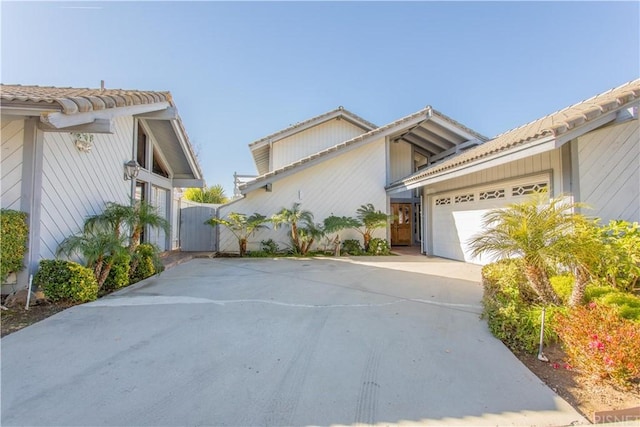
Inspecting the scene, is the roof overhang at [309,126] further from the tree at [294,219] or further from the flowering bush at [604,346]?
the flowering bush at [604,346]

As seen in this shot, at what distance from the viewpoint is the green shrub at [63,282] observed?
4.79 meters

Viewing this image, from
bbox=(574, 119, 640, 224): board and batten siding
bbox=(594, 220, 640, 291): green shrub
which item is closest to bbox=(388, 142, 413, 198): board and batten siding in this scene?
bbox=(574, 119, 640, 224): board and batten siding

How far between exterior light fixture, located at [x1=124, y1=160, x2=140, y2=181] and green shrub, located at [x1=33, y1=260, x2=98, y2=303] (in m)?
3.85

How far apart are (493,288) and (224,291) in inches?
202

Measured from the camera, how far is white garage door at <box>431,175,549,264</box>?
746 centimetres

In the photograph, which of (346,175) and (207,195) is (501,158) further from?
(207,195)

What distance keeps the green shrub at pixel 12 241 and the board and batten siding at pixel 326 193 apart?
23.1 feet

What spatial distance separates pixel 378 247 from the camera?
1196cm

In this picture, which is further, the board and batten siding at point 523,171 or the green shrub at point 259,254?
the green shrub at point 259,254

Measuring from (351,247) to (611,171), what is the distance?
8206 millimetres

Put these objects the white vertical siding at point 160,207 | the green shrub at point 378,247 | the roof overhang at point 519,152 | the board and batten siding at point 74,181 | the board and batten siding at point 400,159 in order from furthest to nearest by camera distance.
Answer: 1. the board and batten siding at point 400,159
2. the green shrub at point 378,247
3. the white vertical siding at point 160,207
4. the board and batten siding at point 74,181
5. the roof overhang at point 519,152

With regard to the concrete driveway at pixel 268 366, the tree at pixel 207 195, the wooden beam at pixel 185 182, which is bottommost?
the concrete driveway at pixel 268 366

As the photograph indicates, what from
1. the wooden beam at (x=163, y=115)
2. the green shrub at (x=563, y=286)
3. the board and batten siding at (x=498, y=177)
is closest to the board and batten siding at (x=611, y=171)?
the board and batten siding at (x=498, y=177)

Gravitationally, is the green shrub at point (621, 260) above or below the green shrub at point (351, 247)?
above
